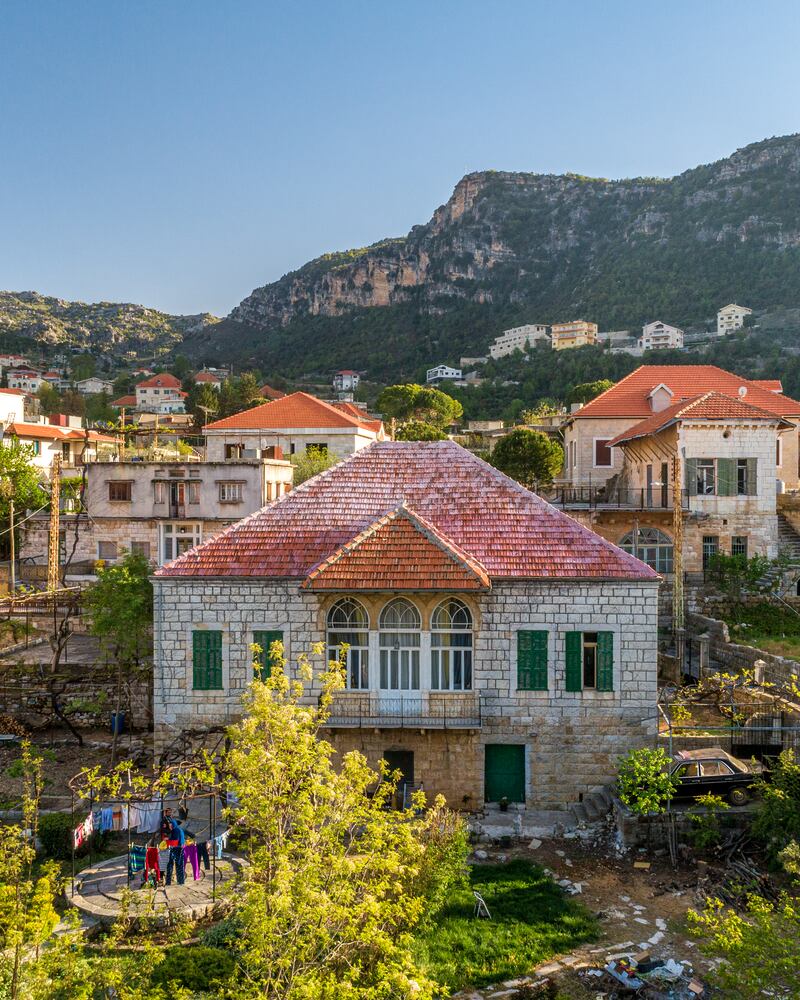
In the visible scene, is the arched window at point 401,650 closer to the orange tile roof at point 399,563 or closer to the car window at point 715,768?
the orange tile roof at point 399,563

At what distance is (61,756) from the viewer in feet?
67.4

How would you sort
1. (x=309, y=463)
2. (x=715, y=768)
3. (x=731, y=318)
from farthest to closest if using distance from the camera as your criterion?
(x=731, y=318)
(x=309, y=463)
(x=715, y=768)

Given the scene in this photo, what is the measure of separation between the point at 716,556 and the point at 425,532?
2067 cm

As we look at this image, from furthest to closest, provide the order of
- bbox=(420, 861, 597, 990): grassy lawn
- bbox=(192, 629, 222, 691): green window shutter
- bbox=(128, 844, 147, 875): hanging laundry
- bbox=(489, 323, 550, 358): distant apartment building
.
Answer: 1. bbox=(489, 323, 550, 358): distant apartment building
2. bbox=(192, 629, 222, 691): green window shutter
3. bbox=(128, 844, 147, 875): hanging laundry
4. bbox=(420, 861, 597, 990): grassy lawn

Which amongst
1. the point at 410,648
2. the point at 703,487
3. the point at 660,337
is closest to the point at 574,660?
the point at 410,648

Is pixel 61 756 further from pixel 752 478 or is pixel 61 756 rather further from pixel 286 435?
pixel 286 435

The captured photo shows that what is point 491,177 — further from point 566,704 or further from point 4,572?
point 566,704

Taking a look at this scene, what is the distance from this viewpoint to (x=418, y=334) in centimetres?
15800

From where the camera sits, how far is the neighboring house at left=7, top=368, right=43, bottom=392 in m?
115

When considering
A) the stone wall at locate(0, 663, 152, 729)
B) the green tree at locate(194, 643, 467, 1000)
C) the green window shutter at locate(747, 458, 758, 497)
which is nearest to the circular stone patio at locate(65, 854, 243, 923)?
the green tree at locate(194, 643, 467, 1000)

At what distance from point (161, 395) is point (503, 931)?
115593 mm

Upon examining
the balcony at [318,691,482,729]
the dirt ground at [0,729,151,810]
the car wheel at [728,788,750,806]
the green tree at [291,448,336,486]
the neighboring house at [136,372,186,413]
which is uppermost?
the neighboring house at [136,372,186,413]

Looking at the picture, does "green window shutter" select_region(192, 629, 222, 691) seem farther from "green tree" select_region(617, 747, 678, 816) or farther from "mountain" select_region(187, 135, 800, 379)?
"mountain" select_region(187, 135, 800, 379)

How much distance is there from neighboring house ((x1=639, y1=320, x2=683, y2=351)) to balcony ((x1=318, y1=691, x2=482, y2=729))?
97284 millimetres
